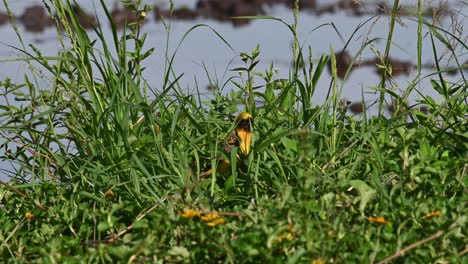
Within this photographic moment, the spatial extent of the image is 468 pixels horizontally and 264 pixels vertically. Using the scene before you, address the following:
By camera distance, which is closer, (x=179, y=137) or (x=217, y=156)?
(x=217, y=156)

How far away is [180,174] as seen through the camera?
4090 mm

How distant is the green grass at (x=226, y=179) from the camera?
3018mm

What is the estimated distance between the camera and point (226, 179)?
437cm

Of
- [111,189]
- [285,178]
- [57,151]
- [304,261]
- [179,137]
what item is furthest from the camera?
[57,151]

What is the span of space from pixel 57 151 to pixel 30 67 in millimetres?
497

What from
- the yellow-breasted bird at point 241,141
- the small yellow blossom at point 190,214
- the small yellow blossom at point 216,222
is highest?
the small yellow blossom at point 190,214

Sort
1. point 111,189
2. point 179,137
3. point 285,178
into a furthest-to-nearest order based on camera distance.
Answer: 1. point 179,137
2. point 285,178
3. point 111,189

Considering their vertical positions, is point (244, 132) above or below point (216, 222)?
below

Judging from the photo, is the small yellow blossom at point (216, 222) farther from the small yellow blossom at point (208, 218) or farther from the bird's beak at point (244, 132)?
the bird's beak at point (244, 132)

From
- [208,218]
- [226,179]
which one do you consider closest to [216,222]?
[208,218]

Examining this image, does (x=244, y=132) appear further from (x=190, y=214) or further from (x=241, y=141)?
(x=190, y=214)

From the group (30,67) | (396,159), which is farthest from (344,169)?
(30,67)

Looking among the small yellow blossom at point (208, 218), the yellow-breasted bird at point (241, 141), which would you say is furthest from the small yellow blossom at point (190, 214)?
the yellow-breasted bird at point (241, 141)

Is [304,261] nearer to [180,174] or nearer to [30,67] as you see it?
[180,174]
